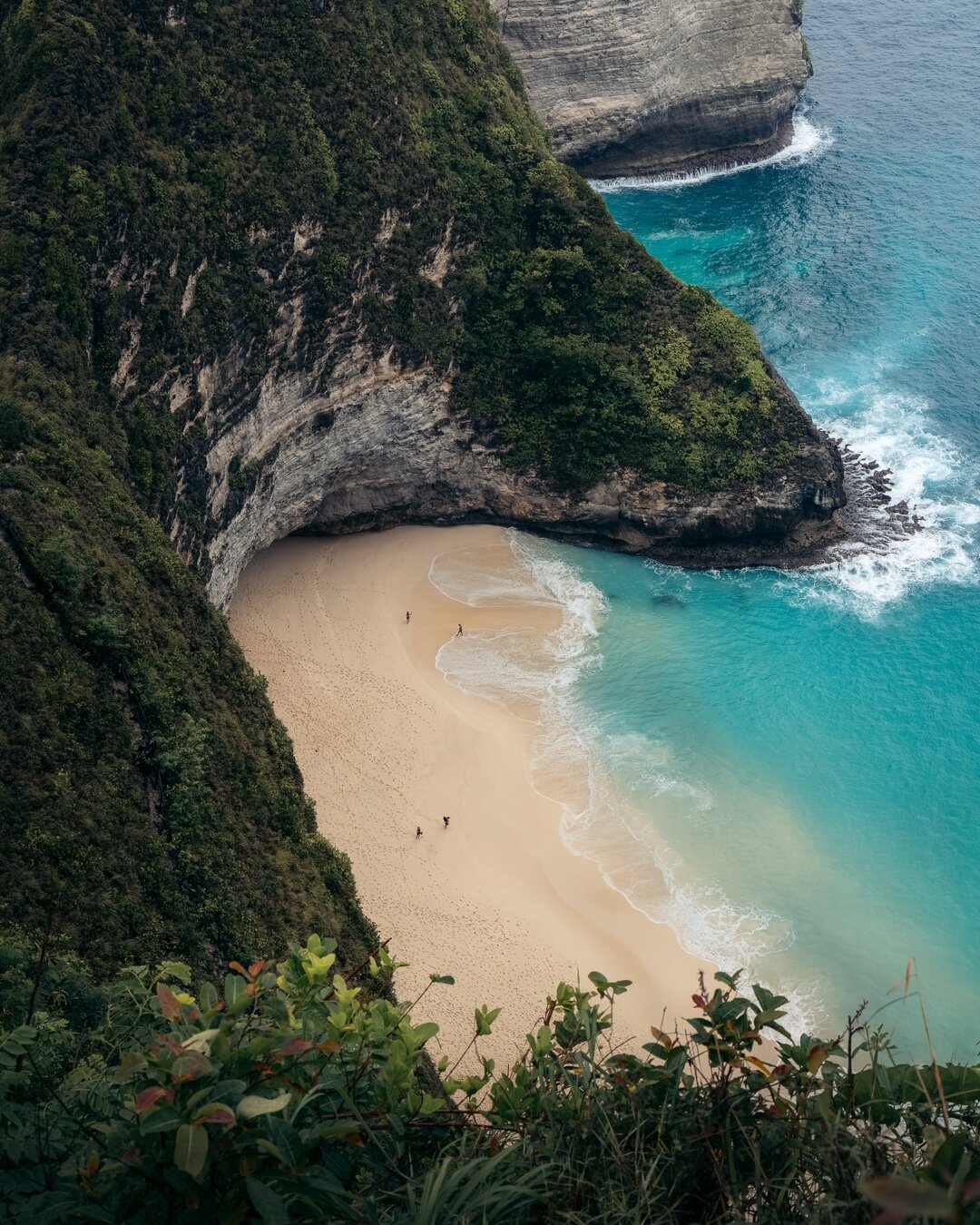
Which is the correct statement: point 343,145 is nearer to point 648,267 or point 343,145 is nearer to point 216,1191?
point 648,267

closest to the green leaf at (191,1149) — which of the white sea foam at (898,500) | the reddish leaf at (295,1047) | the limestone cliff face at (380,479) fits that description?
the reddish leaf at (295,1047)

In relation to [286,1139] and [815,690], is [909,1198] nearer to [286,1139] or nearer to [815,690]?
[286,1139]

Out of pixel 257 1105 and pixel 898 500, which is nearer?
pixel 257 1105

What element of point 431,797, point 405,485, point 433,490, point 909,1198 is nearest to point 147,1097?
point 909,1198

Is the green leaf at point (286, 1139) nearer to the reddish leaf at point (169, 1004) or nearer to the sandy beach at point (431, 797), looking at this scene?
the reddish leaf at point (169, 1004)

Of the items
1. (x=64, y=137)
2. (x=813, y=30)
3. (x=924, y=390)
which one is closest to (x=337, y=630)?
(x=64, y=137)

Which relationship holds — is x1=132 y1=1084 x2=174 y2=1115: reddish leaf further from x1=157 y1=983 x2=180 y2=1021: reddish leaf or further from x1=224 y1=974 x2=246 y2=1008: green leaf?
x1=224 y1=974 x2=246 y2=1008: green leaf
